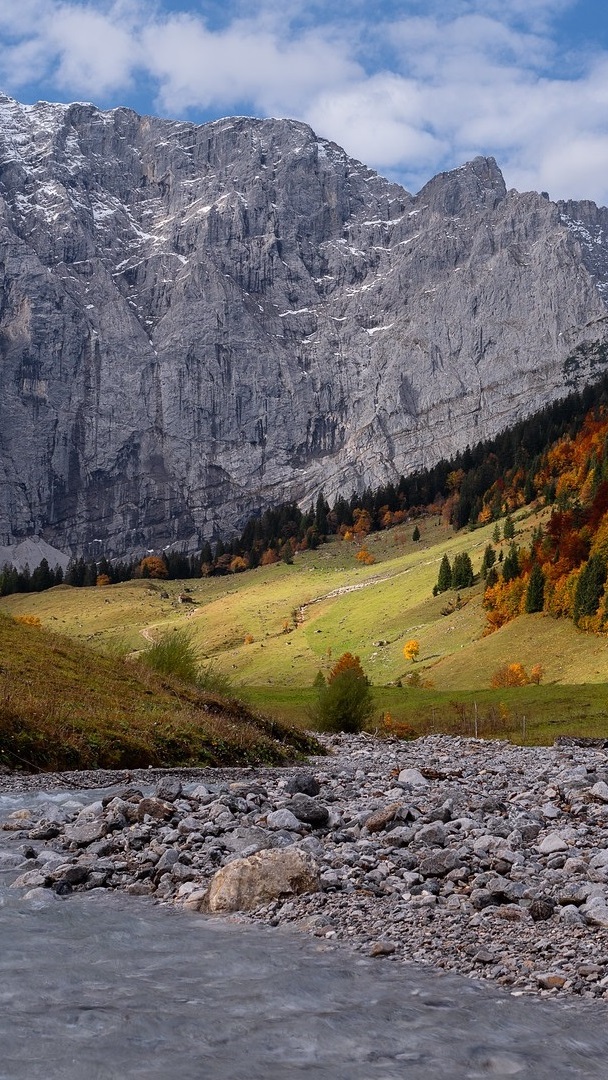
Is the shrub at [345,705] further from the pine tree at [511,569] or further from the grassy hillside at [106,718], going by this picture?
the pine tree at [511,569]

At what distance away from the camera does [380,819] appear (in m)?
16.6

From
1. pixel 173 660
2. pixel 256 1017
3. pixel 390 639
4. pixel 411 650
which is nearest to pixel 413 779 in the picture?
pixel 256 1017

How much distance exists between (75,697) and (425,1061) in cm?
3085

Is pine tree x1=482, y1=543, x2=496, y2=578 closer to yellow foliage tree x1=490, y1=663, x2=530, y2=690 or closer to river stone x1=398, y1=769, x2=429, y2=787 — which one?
yellow foliage tree x1=490, y1=663, x2=530, y2=690

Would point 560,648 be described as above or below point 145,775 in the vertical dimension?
below

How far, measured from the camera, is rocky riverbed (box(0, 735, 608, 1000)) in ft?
34.4

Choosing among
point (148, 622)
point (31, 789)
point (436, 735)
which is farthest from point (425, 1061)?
point (148, 622)

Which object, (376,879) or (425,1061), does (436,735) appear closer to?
(376,879)

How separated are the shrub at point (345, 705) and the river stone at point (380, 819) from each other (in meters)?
49.6

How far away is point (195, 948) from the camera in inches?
426

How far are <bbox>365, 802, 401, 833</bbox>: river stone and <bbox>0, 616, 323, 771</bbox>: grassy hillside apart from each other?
622 inches

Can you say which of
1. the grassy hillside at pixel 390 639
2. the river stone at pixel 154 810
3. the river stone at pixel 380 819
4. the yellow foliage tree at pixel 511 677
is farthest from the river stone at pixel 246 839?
the yellow foliage tree at pixel 511 677

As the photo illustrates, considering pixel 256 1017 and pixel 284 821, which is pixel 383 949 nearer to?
pixel 256 1017

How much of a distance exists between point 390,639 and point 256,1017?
125 meters
